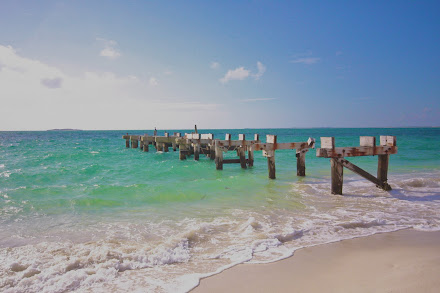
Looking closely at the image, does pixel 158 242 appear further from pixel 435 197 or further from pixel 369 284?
pixel 435 197

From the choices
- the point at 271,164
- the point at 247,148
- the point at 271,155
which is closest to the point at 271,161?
the point at 271,164

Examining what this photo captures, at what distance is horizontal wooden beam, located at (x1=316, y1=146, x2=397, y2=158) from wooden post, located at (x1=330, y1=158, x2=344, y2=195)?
0.31 meters

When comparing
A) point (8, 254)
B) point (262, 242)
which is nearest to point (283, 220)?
point (262, 242)

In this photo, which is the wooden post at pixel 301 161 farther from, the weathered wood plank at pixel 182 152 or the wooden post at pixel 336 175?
the weathered wood plank at pixel 182 152

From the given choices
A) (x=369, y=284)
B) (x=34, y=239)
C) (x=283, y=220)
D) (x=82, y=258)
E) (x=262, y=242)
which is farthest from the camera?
(x=283, y=220)

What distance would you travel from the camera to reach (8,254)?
462 centimetres

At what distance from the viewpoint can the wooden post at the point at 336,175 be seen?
8.59 m

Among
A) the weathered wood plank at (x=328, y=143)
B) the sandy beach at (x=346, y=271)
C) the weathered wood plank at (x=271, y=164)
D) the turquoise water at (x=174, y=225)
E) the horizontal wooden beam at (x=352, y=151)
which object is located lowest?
the turquoise water at (x=174, y=225)

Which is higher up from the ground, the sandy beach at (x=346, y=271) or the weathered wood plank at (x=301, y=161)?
the weathered wood plank at (x=301, y=161)

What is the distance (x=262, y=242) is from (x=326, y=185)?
655 centimetres

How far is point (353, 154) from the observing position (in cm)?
841

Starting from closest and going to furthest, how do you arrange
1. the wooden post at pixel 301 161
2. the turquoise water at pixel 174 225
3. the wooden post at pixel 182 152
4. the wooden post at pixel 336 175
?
the turquoise water at pixel 174 225, the wooden post at pixel 336 175, the wooden post at pixel 301 161, the wooden post at pixel 182 152

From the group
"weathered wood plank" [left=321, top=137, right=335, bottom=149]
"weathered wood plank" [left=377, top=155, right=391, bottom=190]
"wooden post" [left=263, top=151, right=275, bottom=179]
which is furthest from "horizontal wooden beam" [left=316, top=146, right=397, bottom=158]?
"wooden post" [left=263, top=151, right=275, bottom=179]

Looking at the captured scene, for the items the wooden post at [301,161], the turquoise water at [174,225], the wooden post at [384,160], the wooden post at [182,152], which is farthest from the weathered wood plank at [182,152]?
the wooden post at [384,160]
